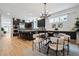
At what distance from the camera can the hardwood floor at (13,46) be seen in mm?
3102

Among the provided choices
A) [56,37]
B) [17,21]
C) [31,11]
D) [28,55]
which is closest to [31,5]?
[31,11]

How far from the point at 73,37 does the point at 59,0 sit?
1.00 m

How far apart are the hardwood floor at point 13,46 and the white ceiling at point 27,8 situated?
2.14ft

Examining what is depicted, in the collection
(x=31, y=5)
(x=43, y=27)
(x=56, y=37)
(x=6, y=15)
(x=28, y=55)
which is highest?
(x=31, y=5)

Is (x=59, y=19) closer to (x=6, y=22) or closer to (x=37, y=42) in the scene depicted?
(x=37, y=42)

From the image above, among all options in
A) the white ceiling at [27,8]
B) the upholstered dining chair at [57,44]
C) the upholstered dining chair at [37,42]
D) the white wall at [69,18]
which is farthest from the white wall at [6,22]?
the upholstered dining chair at [57,44]

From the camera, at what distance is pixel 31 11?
10.3 feet

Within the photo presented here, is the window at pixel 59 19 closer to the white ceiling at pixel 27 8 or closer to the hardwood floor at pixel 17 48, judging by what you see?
the white ceiling at pixel 27 8

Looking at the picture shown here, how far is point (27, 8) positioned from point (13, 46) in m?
1.04

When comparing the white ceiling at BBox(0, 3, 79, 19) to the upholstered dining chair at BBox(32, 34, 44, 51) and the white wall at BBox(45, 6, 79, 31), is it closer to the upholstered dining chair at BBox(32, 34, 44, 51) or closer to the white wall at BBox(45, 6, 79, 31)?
the white wall at BBox(45, 6, 79, 31)

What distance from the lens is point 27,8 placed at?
10.2 feet

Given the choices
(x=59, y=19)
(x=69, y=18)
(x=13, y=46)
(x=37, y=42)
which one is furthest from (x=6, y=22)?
(x=69, y=18)

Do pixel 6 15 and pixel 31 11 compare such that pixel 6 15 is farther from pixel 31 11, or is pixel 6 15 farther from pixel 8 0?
pixel 31 11

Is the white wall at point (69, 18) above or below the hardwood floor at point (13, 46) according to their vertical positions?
above
